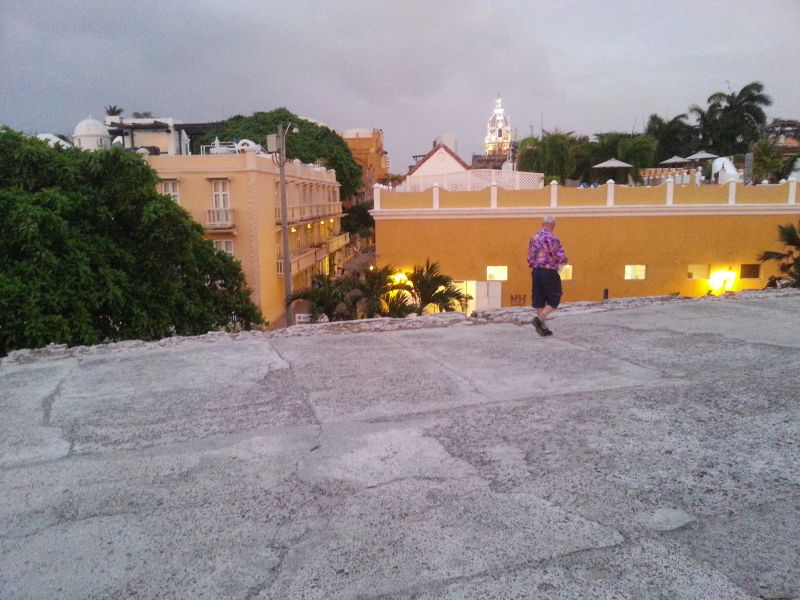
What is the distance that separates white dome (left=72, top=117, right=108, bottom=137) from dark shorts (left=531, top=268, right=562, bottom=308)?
112 ft

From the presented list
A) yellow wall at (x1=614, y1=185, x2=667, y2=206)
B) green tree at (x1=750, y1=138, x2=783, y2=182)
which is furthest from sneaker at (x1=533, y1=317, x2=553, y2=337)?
green tree at (x1=750, y1=138, x2=783, y2=182)

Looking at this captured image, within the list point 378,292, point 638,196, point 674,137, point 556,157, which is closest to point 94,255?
point 378,292

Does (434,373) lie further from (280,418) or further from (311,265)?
(311,265)

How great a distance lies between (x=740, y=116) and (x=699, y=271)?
3531cm

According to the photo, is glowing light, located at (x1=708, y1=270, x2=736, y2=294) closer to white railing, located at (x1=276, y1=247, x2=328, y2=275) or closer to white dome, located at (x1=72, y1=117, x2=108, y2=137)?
white railing, located at (x1=276, y1=247, x2=328, y2=275)

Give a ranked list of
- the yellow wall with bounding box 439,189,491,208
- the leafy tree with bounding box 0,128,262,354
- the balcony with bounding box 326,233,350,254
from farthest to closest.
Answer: the balcony with bounding box 326,233,350,254, the yellow wall with bounding box 439,189,491,208, the leafy tree with bounding box 0,128,262,354

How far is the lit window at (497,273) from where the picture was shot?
21953 millimetres

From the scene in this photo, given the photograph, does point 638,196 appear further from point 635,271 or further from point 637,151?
point 637,151

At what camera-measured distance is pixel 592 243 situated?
21.9m

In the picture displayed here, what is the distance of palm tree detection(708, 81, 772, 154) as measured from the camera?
49.2 meters

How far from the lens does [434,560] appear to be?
106 inches

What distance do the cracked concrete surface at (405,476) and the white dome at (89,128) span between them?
1301 inches

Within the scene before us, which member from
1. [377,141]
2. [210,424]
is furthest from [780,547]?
[377,141]

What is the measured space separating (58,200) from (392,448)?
1003 centimetres
